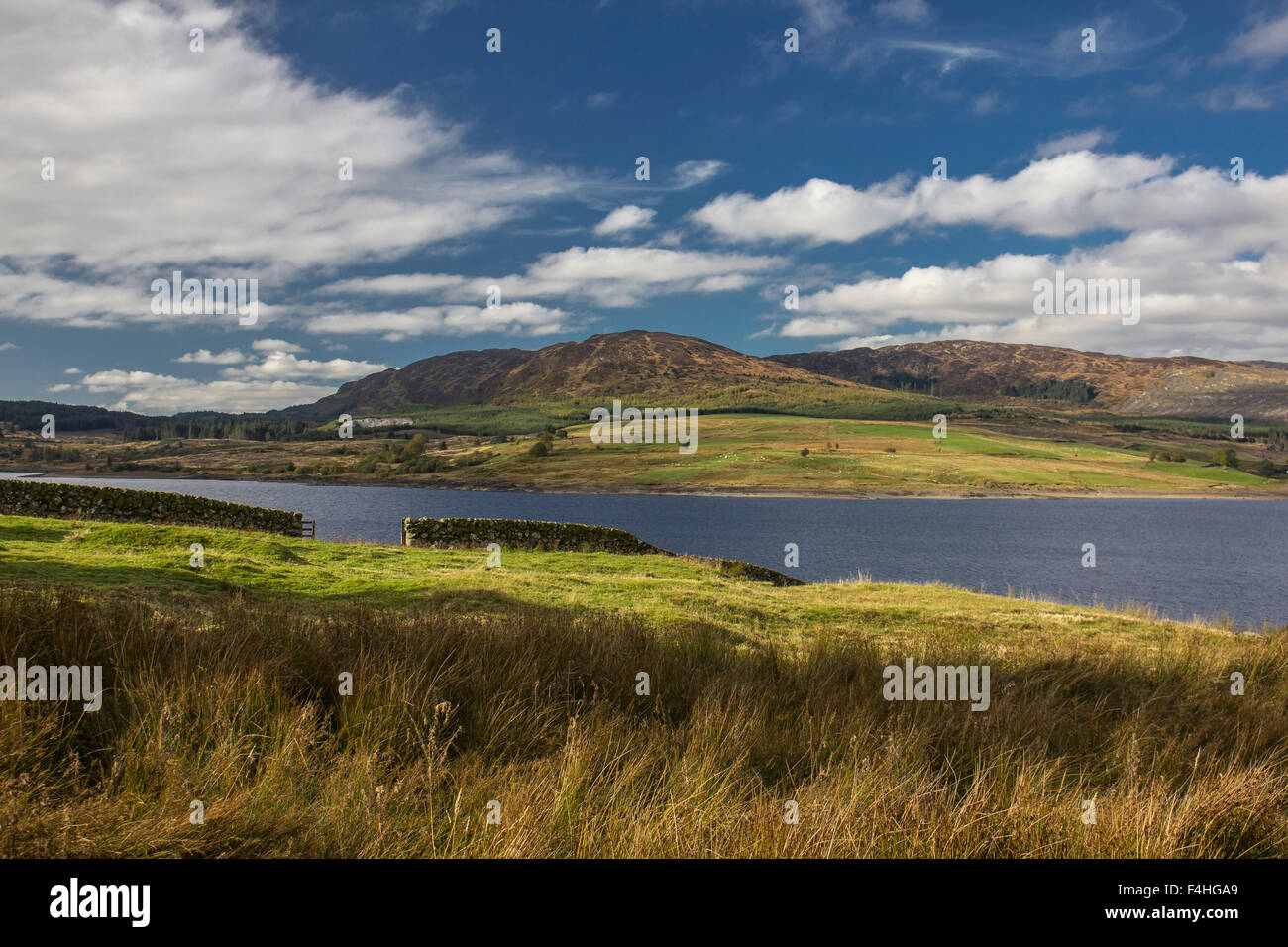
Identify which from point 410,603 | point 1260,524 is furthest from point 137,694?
point 1260,524

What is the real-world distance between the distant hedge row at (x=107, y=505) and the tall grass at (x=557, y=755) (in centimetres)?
1884

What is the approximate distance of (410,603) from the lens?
1262 centimetres

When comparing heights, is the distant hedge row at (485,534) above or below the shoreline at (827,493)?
above

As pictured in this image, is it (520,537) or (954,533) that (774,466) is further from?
(520,537)

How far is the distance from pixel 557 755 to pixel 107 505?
78.3ft

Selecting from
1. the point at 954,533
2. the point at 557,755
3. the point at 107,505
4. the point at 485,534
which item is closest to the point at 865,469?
the point at 954,533

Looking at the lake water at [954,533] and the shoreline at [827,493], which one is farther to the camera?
the shoreline at [827,493]

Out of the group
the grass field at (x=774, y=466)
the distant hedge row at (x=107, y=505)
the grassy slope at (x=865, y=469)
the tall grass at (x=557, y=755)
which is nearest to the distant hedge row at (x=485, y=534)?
the distant hedge row at (x=107, y=505)

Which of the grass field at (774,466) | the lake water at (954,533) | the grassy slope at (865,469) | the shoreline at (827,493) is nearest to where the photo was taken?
the lake water at (954,533)

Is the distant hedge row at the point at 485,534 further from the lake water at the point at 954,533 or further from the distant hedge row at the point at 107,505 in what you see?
the lake water at the point at 954,533

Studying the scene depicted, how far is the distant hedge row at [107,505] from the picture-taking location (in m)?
21.9

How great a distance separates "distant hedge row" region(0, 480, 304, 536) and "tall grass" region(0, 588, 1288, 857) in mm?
18837

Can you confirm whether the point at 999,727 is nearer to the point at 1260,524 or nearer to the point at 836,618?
the point at 836,618
